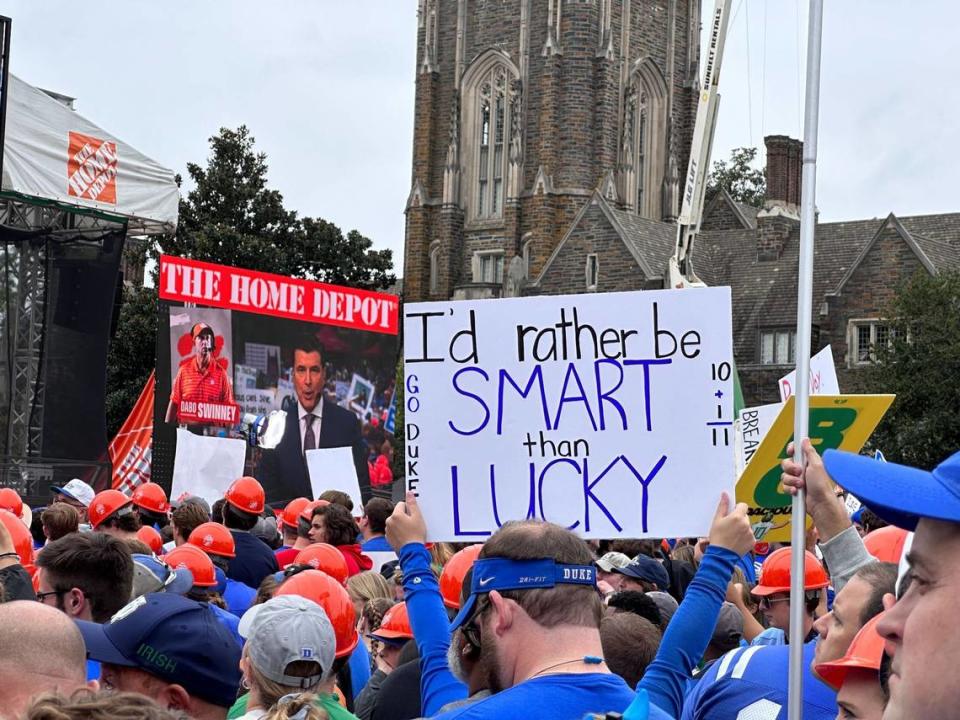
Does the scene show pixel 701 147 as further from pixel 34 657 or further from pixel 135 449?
pixel 34 657

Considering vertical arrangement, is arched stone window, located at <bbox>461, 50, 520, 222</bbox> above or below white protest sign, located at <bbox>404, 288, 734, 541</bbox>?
above

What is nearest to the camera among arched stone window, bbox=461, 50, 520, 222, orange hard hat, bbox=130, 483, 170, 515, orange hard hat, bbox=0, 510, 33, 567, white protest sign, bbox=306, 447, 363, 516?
orange hard hat, bbox=0, 510, 33, 567

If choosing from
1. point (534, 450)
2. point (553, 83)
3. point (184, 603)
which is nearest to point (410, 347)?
point (534, 450)

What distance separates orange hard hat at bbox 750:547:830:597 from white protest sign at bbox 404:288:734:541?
1.66m

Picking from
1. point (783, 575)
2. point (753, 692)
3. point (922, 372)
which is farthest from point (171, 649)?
point (922, 372)

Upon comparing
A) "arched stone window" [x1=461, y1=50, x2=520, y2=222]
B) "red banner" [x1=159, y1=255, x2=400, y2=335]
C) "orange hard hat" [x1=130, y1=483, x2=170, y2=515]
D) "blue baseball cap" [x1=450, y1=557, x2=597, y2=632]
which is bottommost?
"orange hard hat" [x1=130, y1=483, x2=170, y2=515]

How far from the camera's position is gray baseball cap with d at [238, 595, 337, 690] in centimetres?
382

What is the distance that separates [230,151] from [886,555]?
160 ft

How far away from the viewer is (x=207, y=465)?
17.1m

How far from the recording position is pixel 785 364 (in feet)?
157

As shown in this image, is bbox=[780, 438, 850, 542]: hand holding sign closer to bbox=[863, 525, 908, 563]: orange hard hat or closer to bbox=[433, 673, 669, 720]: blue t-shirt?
bbox=[863, 525, 908, 563]: orange hard hat

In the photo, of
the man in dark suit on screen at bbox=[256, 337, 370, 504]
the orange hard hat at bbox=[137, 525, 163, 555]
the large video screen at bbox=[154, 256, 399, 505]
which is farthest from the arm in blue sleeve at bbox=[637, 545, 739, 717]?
the man in dark suit on screen at bbox=[256, 337, 370, 504]

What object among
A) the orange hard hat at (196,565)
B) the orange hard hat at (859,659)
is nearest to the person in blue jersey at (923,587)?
the orange hard hat at (859,659)

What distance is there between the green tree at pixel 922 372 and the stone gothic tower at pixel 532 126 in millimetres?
21255
